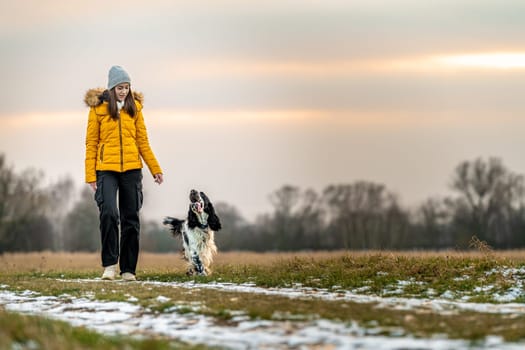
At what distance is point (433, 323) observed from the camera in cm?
881

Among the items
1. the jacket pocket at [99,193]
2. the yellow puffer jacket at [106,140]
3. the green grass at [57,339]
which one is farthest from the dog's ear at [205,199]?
the green grass at [57,339]

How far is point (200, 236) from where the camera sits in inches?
607

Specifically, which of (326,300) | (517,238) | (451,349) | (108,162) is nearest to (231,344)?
(451,349)

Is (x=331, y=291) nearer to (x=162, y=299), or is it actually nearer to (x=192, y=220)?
(x=162, y=299)

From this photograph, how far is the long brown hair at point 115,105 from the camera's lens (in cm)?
1495

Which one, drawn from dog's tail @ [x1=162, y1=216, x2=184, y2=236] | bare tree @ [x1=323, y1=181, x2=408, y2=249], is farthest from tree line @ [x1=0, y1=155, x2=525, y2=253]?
dog's tail @ [x1=162, y1=216, x2=184, y2=236]

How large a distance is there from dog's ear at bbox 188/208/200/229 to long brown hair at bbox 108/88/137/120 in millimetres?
2101

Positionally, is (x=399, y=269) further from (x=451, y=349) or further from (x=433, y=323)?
(x=451, y=349)

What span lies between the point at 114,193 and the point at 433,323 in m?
7.98

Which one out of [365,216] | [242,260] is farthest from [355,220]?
[242,260]

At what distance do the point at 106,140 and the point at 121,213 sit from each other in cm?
150

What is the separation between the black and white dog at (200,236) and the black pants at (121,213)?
1.00 metres

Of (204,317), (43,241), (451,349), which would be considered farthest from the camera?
(43,241)

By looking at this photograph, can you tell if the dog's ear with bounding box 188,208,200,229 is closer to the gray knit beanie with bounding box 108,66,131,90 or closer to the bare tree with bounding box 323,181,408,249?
the gray knit beanie with bounding box 108,66,131,90
